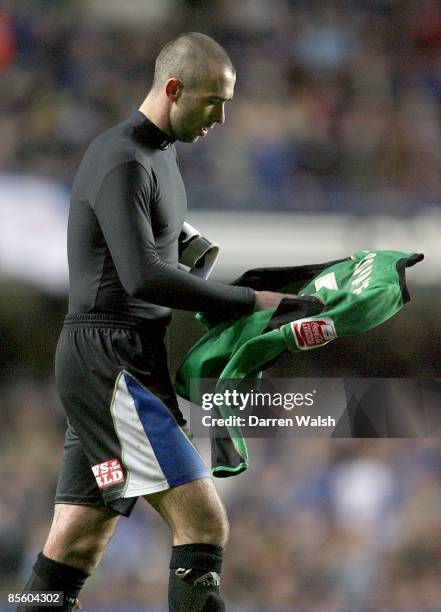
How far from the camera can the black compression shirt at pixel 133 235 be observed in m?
2.42

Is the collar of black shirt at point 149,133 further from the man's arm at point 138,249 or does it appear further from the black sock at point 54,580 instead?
the black sock at point 54,580

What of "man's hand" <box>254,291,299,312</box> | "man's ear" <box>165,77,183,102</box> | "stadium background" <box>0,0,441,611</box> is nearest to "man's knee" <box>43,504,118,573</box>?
"man's hand" <box>254,291,299,312</box>

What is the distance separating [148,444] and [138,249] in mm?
437

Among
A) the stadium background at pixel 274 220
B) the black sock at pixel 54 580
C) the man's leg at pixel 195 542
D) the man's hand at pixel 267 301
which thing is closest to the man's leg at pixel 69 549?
the black sock at pixel 54 580

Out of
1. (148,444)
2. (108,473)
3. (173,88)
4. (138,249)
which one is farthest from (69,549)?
(173,88)

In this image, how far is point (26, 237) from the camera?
6426mm

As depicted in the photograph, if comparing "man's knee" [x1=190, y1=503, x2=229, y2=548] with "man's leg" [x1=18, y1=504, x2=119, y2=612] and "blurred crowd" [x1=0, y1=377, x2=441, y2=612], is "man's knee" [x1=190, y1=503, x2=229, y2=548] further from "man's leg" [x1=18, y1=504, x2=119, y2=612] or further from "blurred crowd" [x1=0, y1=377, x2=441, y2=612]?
"blurred crowd" [x1=0, y1=377, x2=441, y2=612]

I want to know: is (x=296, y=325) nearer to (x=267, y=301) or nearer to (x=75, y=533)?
(x=267, y=301)

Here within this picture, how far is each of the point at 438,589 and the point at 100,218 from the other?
3.90 metres

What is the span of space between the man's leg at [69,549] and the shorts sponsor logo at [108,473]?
0.39ft

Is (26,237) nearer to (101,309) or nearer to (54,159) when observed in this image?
(54,159)

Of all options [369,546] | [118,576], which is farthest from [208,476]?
[369,546]

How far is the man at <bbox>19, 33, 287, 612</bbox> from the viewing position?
243 centimetres

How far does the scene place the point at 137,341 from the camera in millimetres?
2551
